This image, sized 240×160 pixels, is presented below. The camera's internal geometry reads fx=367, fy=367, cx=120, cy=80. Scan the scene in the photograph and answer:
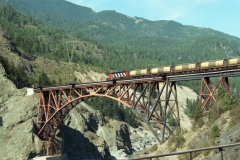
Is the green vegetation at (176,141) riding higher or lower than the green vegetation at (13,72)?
lower

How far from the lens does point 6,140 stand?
182ft

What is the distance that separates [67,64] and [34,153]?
10214cm

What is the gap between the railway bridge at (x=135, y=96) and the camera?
121 feet

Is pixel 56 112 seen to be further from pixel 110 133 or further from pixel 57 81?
pixel 57 81

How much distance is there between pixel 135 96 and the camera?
45.5 m

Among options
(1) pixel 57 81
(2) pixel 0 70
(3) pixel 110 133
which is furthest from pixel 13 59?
(2) pixel 0 70

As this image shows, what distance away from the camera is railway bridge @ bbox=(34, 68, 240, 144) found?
36.9 metres

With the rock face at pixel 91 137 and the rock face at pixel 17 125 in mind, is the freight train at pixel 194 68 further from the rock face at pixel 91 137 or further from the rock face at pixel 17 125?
the rock face at pixel 91 137

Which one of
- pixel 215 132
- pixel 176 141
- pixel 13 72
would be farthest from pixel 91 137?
pixel 215 132

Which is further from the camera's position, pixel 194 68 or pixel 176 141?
pixel 194 68

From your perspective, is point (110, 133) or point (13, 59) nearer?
point (110, 133)

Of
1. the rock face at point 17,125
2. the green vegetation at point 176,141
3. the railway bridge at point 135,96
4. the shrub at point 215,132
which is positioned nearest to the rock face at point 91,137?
the railway bridge at point 135,96

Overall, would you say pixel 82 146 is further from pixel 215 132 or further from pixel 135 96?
pixel 215 132

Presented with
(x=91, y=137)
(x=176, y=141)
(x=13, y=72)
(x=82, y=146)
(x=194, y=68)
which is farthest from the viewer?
(x=13, y=72)
